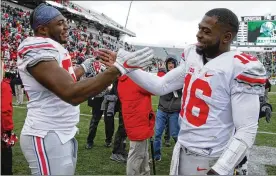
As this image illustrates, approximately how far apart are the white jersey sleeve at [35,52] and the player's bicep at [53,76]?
3cm

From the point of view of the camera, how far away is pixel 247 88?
2010 mm

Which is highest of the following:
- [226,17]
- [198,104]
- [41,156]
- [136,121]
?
[226,17]

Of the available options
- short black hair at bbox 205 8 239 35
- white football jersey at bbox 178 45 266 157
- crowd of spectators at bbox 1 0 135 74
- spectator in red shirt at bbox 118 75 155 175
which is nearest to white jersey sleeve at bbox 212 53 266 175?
white football jersey at bbox 178 45 266 157

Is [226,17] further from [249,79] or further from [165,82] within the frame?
[165,82]

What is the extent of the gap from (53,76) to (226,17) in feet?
3.70

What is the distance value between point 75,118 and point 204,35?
1049mm

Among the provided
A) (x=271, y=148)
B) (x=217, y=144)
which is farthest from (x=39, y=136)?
(x=271, y=148)

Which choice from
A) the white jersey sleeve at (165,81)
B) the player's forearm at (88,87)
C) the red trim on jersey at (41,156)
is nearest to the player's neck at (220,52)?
the white jersey sleeve at (165,81)

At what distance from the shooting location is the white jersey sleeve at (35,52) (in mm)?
2057

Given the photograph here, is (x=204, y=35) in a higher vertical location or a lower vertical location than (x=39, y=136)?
higher

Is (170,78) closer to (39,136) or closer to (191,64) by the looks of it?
(191,64)

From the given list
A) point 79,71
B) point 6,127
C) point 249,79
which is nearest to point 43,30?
point 79,71

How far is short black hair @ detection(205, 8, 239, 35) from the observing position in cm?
225

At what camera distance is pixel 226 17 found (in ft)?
7.39
